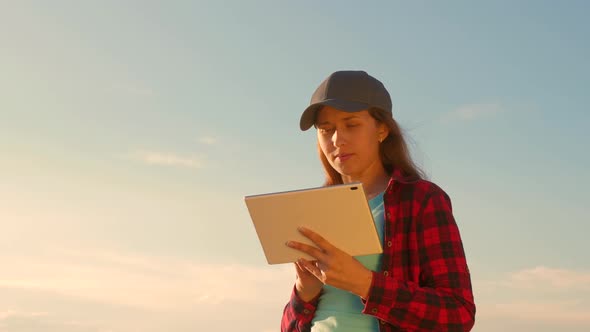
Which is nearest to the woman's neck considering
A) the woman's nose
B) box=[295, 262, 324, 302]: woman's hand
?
the woman's nose

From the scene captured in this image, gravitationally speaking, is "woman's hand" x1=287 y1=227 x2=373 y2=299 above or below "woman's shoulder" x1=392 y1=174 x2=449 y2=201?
below

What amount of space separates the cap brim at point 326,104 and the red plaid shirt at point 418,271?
51 centimetres

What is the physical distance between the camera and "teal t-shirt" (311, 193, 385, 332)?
452 centimetres

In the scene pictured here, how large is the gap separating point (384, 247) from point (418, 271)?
0.83 feet

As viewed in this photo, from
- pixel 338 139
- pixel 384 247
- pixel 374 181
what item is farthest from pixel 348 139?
pixel 384 247

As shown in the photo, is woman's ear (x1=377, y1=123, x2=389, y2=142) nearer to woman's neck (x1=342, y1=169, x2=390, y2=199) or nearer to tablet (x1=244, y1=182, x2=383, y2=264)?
woman's neck (x1=342, y1=169, x2=390, y2=199)

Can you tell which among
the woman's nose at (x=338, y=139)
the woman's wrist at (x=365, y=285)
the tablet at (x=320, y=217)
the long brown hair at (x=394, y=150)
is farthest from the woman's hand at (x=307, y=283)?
the long brown hair at (x=394, y=150)

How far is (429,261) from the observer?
4535mm

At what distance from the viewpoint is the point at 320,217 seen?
434cm

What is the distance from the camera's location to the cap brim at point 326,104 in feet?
15.9

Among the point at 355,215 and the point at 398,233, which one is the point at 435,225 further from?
the point at 355,215

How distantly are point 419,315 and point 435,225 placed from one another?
1.96 ft

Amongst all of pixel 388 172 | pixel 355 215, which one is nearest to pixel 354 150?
pixel 388 172

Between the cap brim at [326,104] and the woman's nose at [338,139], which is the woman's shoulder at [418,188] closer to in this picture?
the woman's nose at [338,139]
